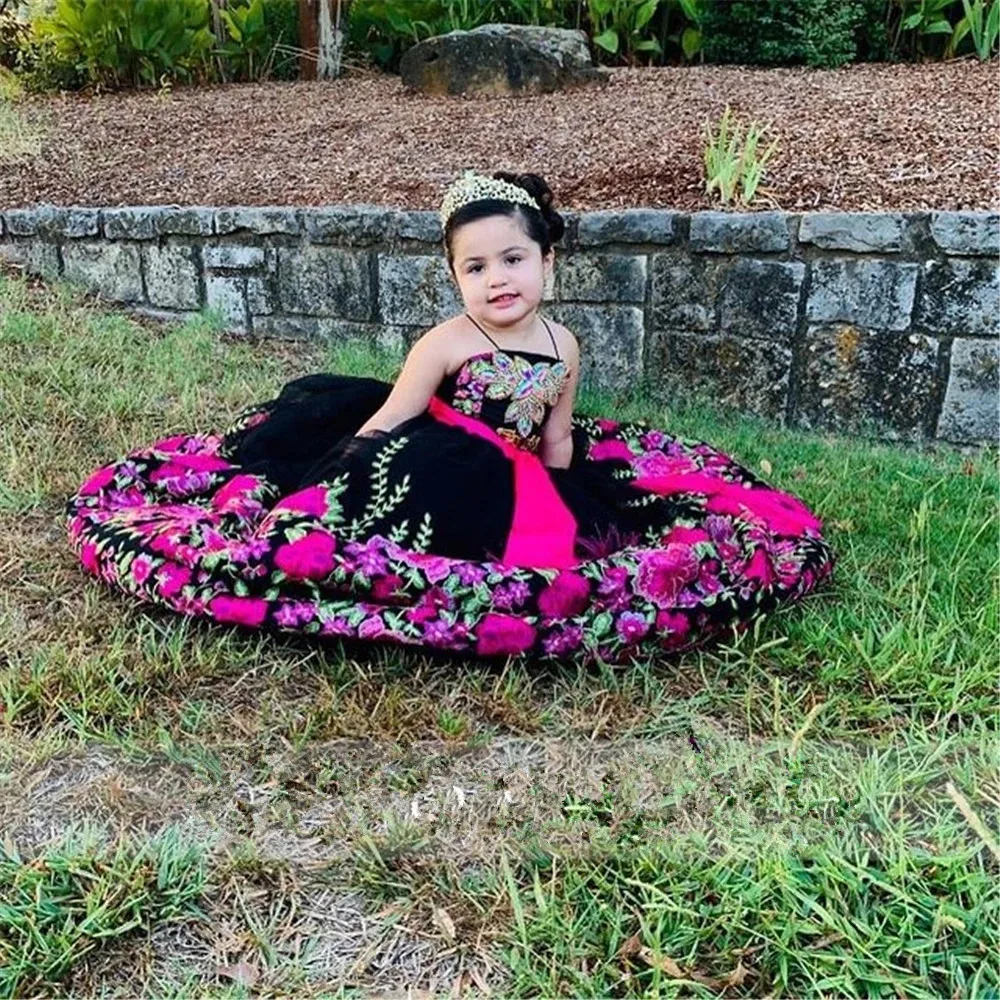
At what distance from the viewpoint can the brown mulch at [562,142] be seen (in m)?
3.83

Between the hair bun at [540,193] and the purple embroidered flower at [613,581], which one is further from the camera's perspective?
the hair bun at [540,193]

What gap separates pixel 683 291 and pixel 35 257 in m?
2.68

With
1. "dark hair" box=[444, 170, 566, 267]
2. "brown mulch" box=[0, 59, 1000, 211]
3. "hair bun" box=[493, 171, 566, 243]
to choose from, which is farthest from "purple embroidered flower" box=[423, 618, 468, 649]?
"brown mulch" box=[0, 59, 1000, 211]

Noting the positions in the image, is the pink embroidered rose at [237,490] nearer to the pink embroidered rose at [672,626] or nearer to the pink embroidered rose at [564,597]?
the pink embroidered rose at [564,597]

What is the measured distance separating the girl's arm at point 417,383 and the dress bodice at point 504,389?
0.05 metres

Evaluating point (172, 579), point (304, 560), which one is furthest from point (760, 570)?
point (172, 579)

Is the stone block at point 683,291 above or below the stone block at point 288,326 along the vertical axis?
above

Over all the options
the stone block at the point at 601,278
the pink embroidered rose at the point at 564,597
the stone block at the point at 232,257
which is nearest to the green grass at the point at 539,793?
the pink embroidered rose at the point at 564,597

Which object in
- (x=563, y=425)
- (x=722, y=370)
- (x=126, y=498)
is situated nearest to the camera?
(x=126, y=498)

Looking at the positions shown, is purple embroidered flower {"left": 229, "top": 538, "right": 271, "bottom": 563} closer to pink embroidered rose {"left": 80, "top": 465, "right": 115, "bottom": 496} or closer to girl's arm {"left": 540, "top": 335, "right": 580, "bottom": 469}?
pink embroidered rose {"left": 80, "top": 465, "right": 115, "bottom": 496}

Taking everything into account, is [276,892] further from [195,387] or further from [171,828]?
[195,387]

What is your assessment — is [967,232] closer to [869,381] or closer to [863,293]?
[863,293]

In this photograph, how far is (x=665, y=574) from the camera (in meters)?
2.05

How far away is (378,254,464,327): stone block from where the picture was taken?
376cm
